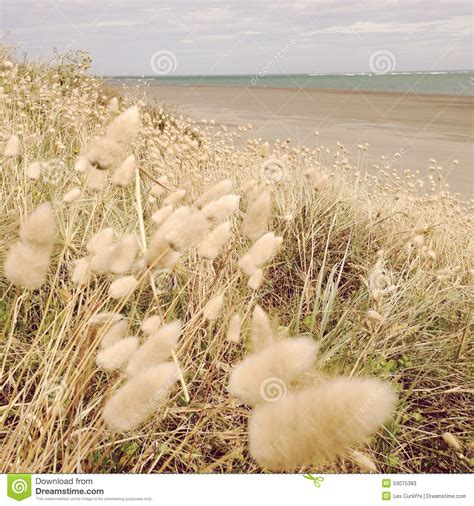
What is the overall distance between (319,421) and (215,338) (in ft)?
2.00

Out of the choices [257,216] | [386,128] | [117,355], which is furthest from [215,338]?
[386,128]

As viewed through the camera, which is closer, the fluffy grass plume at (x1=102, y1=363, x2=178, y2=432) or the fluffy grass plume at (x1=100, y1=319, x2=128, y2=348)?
the fluffy grass plume at (x1=102, y1=363, x2=178, y2=432)

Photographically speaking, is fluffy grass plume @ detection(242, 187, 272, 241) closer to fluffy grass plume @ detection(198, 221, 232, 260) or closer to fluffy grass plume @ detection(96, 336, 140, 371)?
fluffy grass plume @ detection(198, 221, 232, 260)

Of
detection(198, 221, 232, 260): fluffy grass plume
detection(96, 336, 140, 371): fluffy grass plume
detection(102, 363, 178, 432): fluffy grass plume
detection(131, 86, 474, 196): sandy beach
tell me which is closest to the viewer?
detection(102, 363, 178, 432): fluffy grass plume

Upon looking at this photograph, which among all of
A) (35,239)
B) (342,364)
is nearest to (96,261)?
(35,239)

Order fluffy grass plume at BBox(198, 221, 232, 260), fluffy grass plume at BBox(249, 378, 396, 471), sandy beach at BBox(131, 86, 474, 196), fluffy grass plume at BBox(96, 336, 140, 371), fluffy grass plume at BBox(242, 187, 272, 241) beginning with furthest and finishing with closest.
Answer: sandy beach at BBox(131, 86, 474, 196) < fluffy grass plume at BBox(242, 187, 272, 241) < fluffy grass plume at BBox(198, 221, 232, 260) < fluffy grass plume at BBox(96, 336, 140, 371) < fluffy grass plume at BBox(249, 378, 396, 471)

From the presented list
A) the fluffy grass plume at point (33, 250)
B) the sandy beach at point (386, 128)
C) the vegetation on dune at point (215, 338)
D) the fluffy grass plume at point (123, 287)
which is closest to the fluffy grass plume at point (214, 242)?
the vegetation on dune at point (215, 338)

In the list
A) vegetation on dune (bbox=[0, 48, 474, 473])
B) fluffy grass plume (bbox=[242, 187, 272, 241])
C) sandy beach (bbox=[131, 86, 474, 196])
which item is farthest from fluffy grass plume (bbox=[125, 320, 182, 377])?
sandy beach (bbox=[131, 86, 474, 196])
